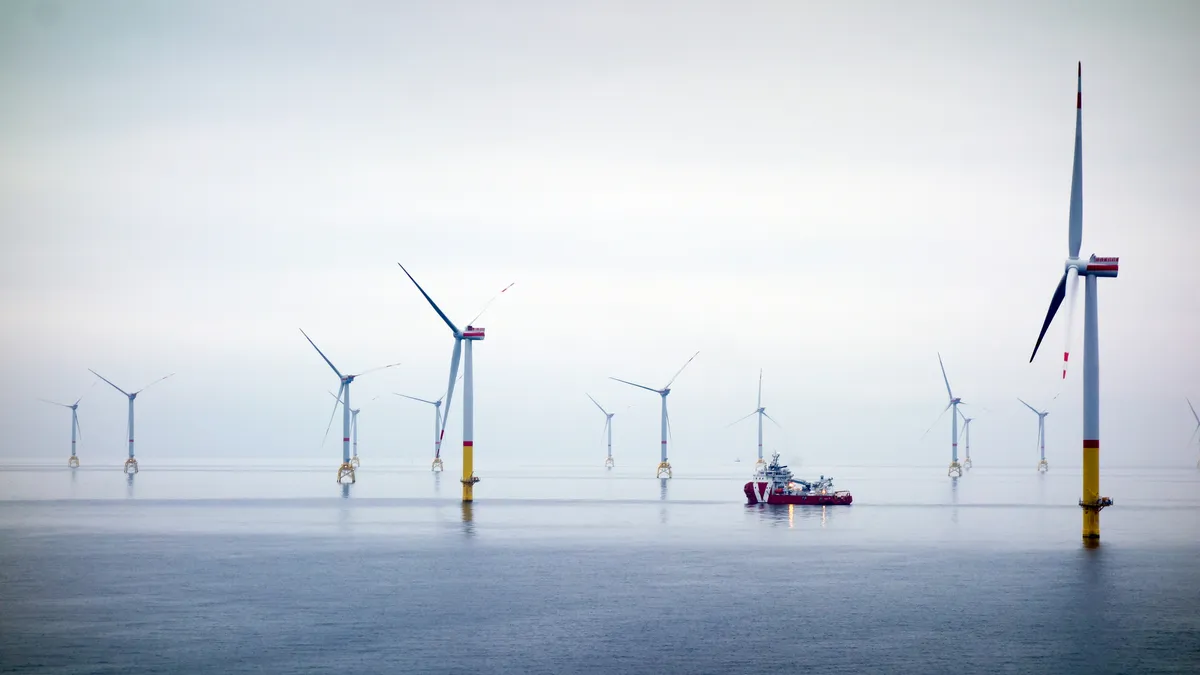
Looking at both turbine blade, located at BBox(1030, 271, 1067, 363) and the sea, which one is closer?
the sea

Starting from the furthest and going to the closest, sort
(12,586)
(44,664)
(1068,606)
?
(12,586) < (1068,606) < (44,664)

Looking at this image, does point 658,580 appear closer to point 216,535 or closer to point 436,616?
point 436,616

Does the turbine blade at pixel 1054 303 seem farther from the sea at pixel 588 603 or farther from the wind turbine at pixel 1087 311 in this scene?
the sea at pixel 588 603

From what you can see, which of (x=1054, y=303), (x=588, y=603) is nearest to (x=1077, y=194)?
(x=1054, y=303)

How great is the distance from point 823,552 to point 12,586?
81.8 metres

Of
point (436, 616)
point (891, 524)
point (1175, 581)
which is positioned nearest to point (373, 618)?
point (436, 616)

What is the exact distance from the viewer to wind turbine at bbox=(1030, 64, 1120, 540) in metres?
106

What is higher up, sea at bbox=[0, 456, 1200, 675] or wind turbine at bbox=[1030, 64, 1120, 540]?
wind turbine at bbox=[1030, 64, 1120, 540]

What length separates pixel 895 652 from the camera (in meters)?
67.7

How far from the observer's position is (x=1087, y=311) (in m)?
Answer: 109

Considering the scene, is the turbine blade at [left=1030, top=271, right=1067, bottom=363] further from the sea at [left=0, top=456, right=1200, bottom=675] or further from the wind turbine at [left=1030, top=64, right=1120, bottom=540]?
the sea at [left=0, top=456, right=1200, bottom=675]

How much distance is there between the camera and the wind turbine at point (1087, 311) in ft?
347

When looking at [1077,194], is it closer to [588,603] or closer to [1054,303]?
[1054,303]

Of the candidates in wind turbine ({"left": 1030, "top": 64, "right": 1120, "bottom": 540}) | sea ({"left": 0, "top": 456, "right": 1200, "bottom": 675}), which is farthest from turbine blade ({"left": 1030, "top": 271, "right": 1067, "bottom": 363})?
sea ({"left": 0, "top": 456, "right": 1200, "bottom": 675})
